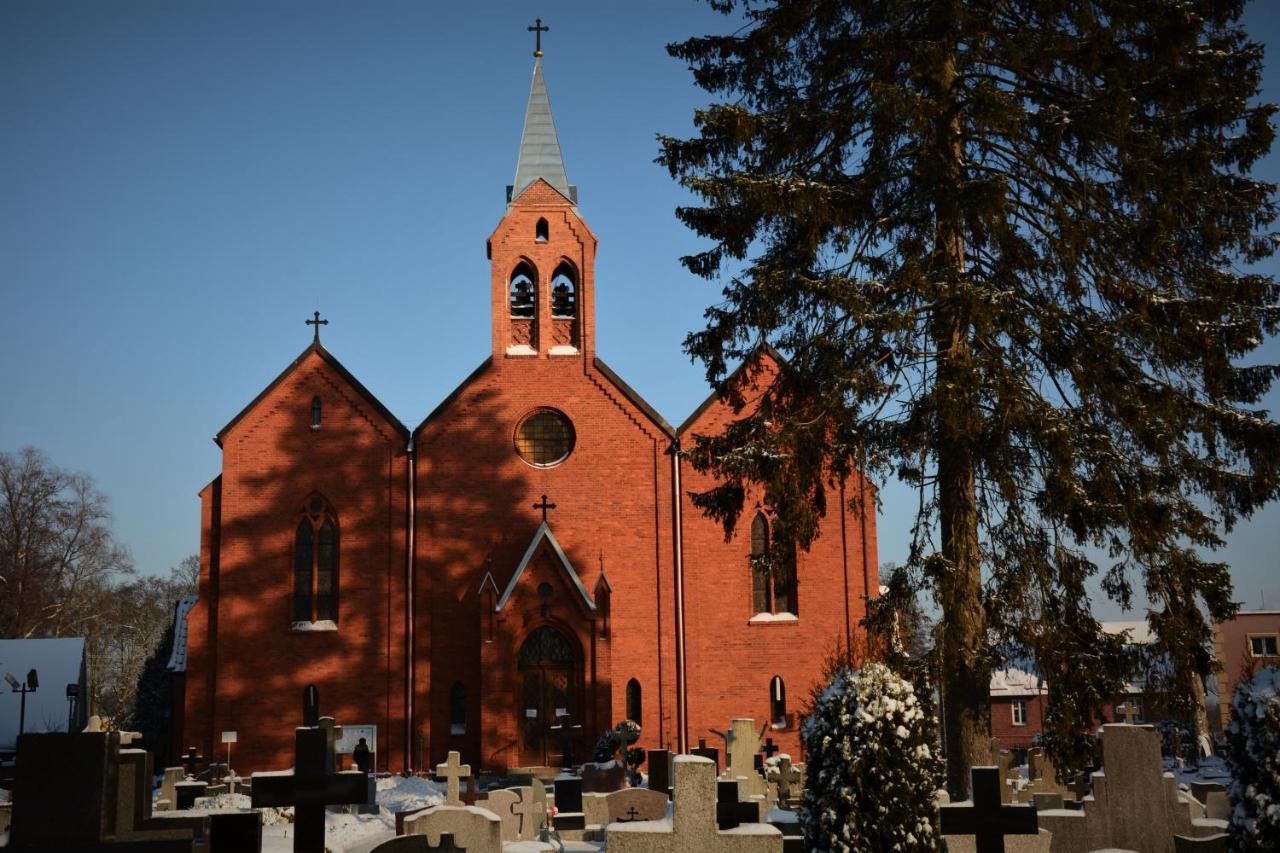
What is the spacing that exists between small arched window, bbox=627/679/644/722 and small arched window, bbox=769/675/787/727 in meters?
2.93

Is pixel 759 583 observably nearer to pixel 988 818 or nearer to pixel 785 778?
pixel 785 778

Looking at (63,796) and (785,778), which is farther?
(785,778)

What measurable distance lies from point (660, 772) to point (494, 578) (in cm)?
1175

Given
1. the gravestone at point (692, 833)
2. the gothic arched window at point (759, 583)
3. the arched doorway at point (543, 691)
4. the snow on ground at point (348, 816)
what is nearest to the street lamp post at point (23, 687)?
the snow on ground at point (348, 816)

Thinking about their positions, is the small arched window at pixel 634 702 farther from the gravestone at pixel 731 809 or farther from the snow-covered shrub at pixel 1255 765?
the snow-covered shrub at pixel 1255 765

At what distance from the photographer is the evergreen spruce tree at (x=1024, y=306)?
506 inches

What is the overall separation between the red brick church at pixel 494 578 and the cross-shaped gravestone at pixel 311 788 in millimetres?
16668

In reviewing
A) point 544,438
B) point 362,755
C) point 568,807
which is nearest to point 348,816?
point 568,807

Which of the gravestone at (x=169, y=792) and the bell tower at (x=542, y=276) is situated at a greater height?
the bell tower at (x=542, y=276)

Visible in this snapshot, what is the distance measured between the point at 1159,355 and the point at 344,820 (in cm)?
1276

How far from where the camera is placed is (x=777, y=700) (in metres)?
26.8

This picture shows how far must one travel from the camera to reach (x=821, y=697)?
912 cm

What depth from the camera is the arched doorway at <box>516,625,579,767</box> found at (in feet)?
84.1

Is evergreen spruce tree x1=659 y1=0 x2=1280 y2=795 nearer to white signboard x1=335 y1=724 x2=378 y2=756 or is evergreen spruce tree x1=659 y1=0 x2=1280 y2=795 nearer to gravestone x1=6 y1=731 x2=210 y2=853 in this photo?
gravestone x1=6 y1=731 x2=210 y2=853
